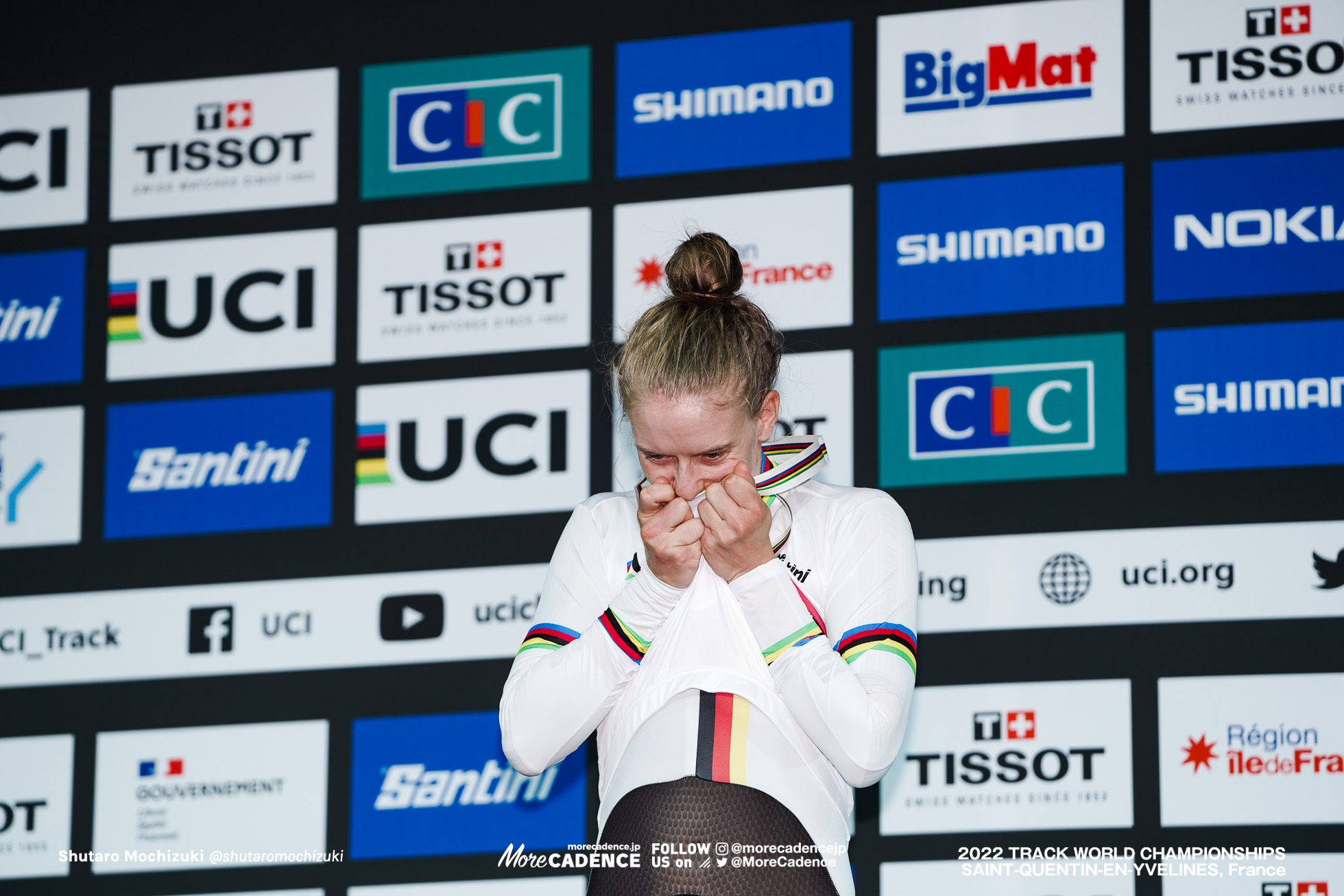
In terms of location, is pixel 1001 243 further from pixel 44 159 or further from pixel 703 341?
pixel 44 159

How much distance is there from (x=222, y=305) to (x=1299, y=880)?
8.89 ft

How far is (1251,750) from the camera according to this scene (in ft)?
9.12

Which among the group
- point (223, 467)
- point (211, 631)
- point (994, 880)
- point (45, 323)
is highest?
point (45, 323)

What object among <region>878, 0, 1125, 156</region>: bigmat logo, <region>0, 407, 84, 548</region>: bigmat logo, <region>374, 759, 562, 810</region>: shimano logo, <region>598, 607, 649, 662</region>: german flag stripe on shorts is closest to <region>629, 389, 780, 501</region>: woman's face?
<region>598, 607, 649, 662</region>: german flag stripe on shorts

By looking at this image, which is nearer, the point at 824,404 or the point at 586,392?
the point at 824,404

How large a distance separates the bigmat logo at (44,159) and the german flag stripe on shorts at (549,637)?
2417 millimetres

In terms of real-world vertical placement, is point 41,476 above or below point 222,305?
below

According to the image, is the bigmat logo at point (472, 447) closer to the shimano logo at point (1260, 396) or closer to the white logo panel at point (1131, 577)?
the white logo panel at point (1131, 577)

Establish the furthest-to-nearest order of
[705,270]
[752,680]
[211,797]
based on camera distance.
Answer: [211,797] < [705,270] < [752,680]

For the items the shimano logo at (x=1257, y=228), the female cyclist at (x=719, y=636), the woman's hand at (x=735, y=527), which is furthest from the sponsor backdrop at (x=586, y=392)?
the woman's hand at (x=735, y=527)

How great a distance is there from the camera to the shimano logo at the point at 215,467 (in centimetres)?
329

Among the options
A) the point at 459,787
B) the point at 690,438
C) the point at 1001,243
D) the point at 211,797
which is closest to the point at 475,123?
the point at 1001,243

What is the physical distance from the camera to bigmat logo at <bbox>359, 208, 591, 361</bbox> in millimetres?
3227

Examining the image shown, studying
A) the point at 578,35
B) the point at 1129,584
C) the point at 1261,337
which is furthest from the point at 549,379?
the point at 1261,337
